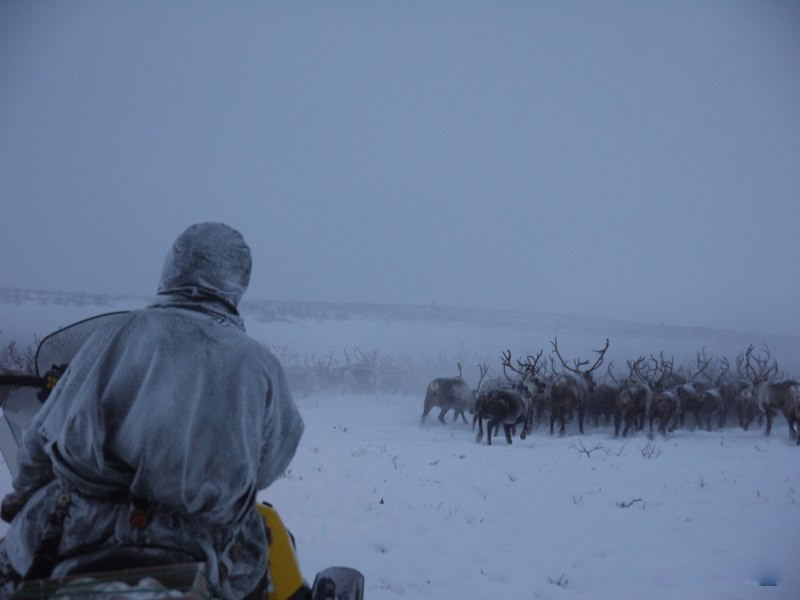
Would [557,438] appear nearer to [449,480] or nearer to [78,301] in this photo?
[449,480]

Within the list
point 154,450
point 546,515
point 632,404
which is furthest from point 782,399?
point 154,450

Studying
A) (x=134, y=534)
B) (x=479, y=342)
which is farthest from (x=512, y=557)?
(x=479, y=342)

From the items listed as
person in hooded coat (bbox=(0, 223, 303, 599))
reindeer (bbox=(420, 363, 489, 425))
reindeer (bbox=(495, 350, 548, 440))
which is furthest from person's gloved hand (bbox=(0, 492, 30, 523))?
reindeer (bbox=(420, 363, 489, 425))

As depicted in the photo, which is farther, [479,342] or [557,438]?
[479,342]

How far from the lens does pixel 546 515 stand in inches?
223

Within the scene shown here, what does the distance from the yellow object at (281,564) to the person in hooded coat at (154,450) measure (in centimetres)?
38

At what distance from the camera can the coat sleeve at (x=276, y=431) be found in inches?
72.0

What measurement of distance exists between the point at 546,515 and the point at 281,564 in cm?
445

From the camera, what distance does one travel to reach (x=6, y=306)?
32.6m

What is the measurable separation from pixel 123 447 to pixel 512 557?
13.8 ft

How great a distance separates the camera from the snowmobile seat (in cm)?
141

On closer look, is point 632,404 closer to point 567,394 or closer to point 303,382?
point 567,394

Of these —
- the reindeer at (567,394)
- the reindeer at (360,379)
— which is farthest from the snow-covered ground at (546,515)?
the reindeer at (360,379)

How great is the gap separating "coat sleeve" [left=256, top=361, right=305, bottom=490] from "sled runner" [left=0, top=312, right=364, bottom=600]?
0.93 ft
